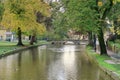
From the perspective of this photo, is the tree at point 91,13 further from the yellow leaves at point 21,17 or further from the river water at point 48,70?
the yellow leaves at point 21,17

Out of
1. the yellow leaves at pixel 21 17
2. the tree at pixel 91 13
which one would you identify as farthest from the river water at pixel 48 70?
the yellow leaves at pixel 21 17

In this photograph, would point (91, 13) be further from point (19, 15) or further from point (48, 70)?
point (19, 15)

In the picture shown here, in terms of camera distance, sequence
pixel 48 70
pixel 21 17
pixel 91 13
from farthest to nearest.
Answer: pixel 21 17 → pixel 91 13 → pixel 48 70

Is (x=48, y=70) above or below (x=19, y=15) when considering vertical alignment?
below

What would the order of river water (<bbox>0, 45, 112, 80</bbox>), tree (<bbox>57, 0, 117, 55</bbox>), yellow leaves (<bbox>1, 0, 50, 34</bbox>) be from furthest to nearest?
yellow leaves (<bbox>1, 0, 50, 34</bbox>)
tree (<bbox>57, 0, 117, 55</bbox>)
river water (<bbox>0, 45, 112, 80</bbox>)

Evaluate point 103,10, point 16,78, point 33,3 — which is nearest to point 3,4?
point 33,3

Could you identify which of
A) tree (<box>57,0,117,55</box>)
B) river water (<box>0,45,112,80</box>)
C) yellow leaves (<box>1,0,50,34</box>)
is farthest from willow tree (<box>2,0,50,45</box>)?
river water (<box>0,45,112,80</box>)

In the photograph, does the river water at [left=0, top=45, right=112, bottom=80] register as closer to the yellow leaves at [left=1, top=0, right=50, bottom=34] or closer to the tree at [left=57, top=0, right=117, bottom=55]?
the tree at [left=57, top=0, right=117, bottom=55]

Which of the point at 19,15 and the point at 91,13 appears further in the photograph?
the point at 19,15

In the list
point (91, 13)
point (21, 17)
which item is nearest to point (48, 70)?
point (91, 13)

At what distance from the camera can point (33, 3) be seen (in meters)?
61.8

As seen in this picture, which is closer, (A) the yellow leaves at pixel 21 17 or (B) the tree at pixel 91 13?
(B) the tree at pixel 91 13

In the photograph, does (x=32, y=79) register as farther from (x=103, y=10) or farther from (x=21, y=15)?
(x=21, y=15)

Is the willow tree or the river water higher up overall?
the willow tree
